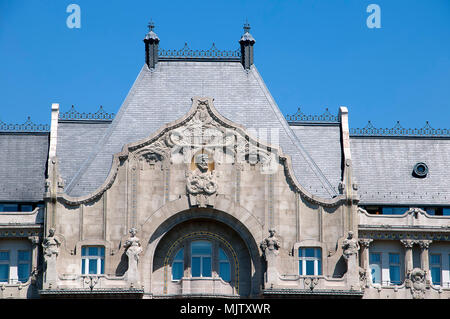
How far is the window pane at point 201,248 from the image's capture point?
89812 millimetres

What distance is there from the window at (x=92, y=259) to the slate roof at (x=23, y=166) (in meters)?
6.18

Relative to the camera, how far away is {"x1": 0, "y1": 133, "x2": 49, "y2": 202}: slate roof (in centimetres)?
9350

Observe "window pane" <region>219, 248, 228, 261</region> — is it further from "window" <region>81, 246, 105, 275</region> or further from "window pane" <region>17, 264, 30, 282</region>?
"window pane" <region>17, 264, 30, 282</region>

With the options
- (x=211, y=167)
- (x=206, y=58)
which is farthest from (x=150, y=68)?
(x=211, y=167)

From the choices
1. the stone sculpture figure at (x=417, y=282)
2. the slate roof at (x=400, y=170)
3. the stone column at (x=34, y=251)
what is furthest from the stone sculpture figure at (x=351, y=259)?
the stone column at (x=34, y=251)

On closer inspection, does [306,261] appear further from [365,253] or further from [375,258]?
[375,258]

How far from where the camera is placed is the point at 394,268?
9200 cm

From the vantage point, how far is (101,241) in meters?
88.4

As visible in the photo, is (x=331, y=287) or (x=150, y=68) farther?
(x=150, y=68)

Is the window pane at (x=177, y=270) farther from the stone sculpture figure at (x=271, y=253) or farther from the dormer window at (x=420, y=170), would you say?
the dormer window at (x=420, y=170)

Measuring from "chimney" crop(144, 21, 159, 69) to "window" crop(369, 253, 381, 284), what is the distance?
1855 centimetres

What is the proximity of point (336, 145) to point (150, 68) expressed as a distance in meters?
12.8

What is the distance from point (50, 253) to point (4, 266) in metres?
4.87
